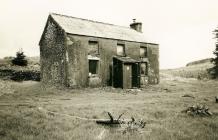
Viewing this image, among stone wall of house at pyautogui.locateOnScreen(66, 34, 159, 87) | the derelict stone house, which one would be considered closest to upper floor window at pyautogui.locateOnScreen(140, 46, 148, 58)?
the derelict stone house

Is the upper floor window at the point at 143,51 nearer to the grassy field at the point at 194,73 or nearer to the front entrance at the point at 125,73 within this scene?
the front entrance at the point at 125,73

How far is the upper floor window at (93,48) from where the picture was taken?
2801cm

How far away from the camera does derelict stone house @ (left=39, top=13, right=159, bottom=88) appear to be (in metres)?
26.6

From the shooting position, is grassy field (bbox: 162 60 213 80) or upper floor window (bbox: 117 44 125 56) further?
grassy field (bbox: 162 60 213 80)

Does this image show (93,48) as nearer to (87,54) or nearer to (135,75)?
(87,54)

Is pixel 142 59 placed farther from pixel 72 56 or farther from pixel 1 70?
pixel 1 70

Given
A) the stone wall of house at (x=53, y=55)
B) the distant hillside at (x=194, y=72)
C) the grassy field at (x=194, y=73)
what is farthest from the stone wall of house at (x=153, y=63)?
the distant hillside at (x=194, y=72)

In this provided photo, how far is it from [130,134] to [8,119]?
490cm

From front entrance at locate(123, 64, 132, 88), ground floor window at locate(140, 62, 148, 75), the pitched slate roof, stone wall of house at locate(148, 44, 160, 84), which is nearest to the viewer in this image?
the pitched slate roof

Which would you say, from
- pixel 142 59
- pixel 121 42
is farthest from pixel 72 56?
pixel 142 59

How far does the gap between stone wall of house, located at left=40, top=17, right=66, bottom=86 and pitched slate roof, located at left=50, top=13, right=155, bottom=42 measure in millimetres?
780

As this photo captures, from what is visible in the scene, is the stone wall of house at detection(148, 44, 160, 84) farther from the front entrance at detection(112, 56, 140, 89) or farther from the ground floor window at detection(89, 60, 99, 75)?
the ground floor window at detection(89, 60, 99, 75)

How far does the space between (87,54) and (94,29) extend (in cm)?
357

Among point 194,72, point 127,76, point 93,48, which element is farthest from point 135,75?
point 194,72
